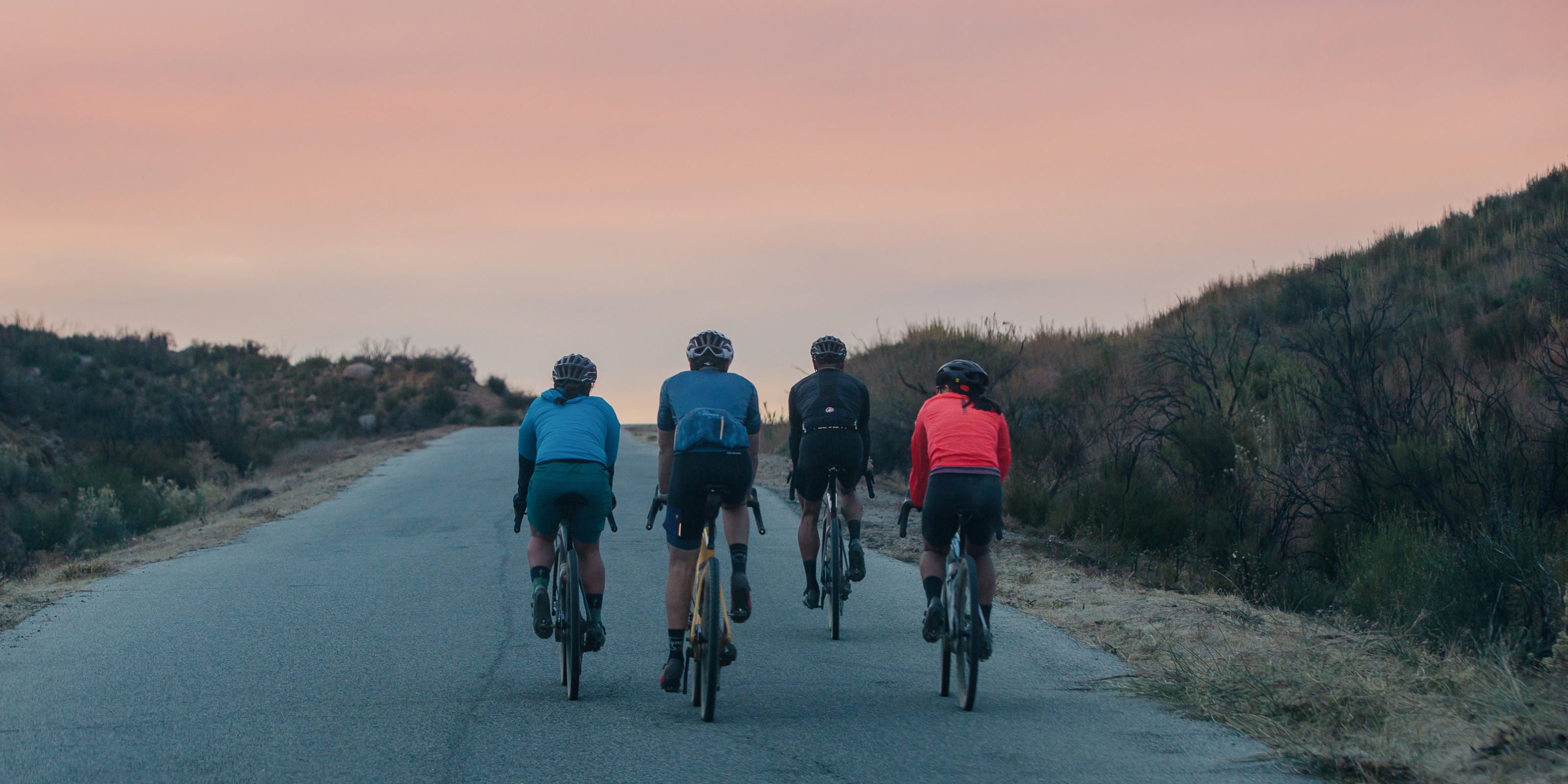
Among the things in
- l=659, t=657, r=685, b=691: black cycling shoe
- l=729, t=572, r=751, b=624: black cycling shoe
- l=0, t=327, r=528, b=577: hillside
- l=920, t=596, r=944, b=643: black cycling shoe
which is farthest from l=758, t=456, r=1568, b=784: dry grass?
l=0, t=327, r=528, b=577: hillside

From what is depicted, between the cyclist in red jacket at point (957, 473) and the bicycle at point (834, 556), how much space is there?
176cm

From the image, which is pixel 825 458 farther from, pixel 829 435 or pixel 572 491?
pixel 572 491

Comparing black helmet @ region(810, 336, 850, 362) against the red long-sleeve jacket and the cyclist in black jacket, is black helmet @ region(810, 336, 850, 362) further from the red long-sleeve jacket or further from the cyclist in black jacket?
the red long-sleeve jacket

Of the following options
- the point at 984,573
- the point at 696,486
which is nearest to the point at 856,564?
the point at 984,573

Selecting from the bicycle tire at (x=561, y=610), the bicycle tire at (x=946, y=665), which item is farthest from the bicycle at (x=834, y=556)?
the bicycle tire at (x=561, y=610)

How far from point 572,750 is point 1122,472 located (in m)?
11.4

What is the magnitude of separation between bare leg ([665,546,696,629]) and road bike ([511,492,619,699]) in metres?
0.40

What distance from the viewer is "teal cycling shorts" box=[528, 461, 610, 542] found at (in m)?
6.70

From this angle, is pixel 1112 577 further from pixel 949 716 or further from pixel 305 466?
pixel 305 466

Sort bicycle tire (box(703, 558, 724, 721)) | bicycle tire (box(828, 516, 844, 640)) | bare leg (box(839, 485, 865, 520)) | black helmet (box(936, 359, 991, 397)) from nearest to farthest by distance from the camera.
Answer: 1. bicycle tire (box(703, 558, 724, 721))
2. black helmet (box(936, 359, 991, 397))
3. bicycle tire (box(828, 516, 844, 640))
4. bare leg (box(839, 485, 865, 520))

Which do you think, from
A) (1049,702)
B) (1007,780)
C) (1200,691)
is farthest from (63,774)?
(1200,691)

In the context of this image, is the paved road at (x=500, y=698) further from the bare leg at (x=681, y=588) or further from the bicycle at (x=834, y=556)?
the bare leg at (x=681, y=588)

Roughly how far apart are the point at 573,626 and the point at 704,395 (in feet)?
4.82

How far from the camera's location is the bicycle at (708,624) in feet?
20.0
